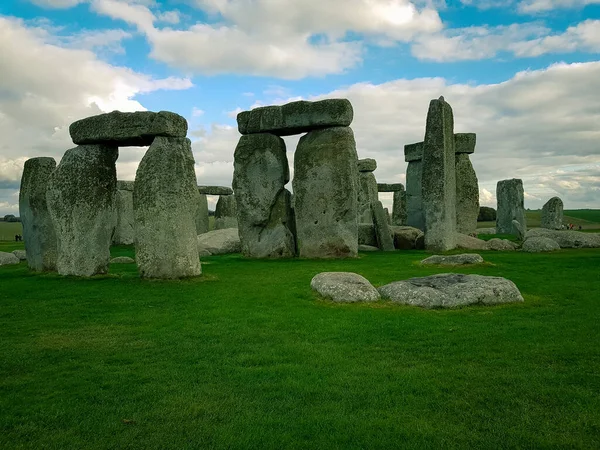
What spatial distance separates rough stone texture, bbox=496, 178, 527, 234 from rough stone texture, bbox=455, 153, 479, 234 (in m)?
5.42

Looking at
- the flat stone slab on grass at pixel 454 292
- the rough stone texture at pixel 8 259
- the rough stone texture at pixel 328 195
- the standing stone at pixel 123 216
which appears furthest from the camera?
the standing stone at pixel 123 216

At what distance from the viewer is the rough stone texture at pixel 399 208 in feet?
98.6

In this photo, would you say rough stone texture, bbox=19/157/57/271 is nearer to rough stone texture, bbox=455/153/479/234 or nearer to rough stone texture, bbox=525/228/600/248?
rough stone texture, bbox=525/228/600/248

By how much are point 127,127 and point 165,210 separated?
1.92 metres

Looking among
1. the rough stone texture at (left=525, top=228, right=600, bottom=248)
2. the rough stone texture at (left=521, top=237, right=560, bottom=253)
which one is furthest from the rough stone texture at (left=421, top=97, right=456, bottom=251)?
the rough stone texture at (left=525, top=228, right=600, bottom=248)

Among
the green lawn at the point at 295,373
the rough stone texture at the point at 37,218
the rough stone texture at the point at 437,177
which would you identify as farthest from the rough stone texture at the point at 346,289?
the rough stone texture at the point at 437,177

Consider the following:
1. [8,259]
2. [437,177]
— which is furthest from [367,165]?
[8,259]

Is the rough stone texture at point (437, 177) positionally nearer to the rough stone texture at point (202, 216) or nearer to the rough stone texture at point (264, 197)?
the rough stone texture at point (264, 197)

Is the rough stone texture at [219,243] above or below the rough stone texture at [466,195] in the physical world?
below

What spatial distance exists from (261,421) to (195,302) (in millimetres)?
4752

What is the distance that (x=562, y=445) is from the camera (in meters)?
3.29

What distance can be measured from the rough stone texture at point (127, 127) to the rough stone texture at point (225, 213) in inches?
737

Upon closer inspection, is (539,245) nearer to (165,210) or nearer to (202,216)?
(165,210)

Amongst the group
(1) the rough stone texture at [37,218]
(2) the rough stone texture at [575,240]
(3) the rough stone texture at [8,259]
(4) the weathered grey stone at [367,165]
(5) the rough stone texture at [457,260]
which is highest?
(4) the weathered grey stone at [367,165]
